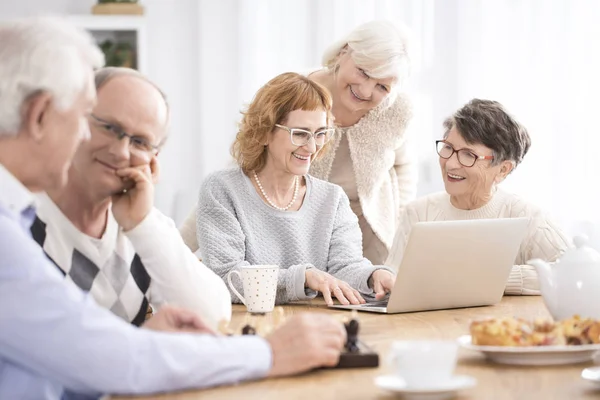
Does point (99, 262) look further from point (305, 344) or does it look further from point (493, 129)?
point (493, 129)

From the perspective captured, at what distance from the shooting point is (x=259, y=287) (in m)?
2.12

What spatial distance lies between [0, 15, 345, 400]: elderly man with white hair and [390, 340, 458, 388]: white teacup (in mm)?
193

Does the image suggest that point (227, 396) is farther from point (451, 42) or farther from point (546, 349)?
point (451, 42)

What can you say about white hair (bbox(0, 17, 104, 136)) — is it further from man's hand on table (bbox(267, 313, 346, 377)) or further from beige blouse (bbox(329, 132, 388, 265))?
Result: beige blouse (bbox(329, 132, 388, 265))

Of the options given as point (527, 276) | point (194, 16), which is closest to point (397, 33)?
point (527, 276)

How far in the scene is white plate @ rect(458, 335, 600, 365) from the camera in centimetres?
143

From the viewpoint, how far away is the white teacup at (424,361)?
48.4 inches

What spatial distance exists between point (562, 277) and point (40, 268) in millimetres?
984

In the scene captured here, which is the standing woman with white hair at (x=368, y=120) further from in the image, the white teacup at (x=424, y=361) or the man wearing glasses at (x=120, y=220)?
the white teacup at (x=424, y=361)

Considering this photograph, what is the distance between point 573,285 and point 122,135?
3.06ft

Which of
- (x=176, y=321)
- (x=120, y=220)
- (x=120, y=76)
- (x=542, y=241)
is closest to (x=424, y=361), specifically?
(x=176, y=321)

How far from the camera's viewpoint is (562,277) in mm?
1724

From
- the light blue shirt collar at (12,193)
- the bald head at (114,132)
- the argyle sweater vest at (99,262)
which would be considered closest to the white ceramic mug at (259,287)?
the argyle sweater vest at (99,262)

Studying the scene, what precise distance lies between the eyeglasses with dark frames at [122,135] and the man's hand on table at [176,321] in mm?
407
